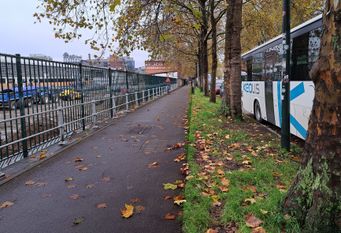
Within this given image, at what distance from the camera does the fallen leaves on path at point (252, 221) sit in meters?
3.71

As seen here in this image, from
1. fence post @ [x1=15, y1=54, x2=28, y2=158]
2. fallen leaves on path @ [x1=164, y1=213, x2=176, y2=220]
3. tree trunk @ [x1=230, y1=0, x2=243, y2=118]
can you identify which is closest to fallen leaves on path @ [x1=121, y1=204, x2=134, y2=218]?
fallen leaves on path @ [x1=164, y1=213, x2=176, y2=220]

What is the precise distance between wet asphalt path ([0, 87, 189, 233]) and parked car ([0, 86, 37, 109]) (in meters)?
1.31

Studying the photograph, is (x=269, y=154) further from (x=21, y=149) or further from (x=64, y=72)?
(x=64, y=72)

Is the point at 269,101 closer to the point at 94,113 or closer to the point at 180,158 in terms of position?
the point at 180,158

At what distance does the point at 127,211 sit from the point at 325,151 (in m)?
2.43

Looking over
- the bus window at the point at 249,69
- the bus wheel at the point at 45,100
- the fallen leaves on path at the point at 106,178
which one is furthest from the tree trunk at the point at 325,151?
the bus window at the point at 249,69

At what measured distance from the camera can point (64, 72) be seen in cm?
956

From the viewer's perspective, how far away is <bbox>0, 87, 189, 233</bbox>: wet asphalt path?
4130 mm

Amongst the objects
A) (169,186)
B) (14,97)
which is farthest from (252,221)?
(14,97)

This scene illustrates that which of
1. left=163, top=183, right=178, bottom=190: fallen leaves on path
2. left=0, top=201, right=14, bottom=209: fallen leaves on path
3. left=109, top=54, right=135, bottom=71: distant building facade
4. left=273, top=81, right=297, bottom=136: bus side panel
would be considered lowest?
left=0, top=201, right=14, bottom=209: fallen leaves on path

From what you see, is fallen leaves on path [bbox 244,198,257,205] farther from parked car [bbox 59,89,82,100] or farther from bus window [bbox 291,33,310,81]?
parked car [bbox 59,89,82,100]

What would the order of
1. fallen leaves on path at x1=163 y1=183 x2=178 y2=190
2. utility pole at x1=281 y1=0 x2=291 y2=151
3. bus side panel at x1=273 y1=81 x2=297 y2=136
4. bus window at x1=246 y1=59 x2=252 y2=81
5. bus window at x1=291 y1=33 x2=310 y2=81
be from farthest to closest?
bus window at x1=246 y1=59 x2=252 y2=81 → bus side panel at x1=273 y1=81 x2=297 y2=136 → bus window at x1=291 y1=33 x2=310 y2=81 → utility pole at x1=281 y1=0 x2=291 y2=151 → fallen leaves on path at x1=163 y1=183 x2=178 y2=190

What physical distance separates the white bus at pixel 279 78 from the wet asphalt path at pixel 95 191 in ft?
9.67

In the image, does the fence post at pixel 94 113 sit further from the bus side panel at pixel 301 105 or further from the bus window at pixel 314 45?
the bus window at pixel 314 45
